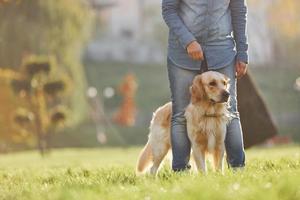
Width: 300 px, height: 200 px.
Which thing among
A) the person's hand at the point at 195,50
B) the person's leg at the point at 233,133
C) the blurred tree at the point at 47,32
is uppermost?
the person's hand at the point at 195,50

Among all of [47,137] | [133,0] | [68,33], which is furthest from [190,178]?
[133,0]

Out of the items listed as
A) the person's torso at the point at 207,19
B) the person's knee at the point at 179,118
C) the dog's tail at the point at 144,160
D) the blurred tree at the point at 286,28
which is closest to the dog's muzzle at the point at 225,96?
the person's knee at the point at 179,118

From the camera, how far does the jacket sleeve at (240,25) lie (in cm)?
683

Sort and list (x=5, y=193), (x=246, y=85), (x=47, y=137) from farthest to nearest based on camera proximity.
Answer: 1. (x=47, y=137)
2. (x=246, y=85)
3. (x=5, y=193)

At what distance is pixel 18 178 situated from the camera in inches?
317

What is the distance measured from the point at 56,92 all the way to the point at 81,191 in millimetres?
18259

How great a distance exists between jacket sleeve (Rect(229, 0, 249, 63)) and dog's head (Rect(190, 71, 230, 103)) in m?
0.35

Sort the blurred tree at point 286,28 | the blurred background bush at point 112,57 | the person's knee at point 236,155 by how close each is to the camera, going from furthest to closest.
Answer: the blurred tree at point 286,28 → the blurred background bush at point 112,57 → the person's knee at point 236,155

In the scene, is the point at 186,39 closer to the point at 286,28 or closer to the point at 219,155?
the point at 219,155

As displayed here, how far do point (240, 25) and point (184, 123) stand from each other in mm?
1016

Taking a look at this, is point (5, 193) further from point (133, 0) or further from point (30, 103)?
point (133, 0)

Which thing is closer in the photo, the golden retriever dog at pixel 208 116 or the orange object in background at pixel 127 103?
the golden retriever dog at pixel 208 116

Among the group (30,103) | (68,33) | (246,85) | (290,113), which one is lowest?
(290,113)

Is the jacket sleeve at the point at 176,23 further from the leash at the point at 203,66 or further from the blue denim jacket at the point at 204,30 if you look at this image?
the leash at the point at 203,66
